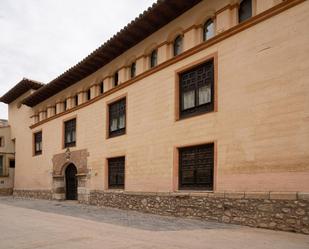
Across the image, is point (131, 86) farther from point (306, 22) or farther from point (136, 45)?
point (306, 22)

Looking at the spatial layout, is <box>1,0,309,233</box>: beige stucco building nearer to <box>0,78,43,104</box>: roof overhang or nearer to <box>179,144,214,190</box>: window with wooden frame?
<box>179,144,214,190</box>: window with wooden frame

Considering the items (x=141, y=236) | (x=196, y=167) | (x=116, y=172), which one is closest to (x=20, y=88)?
(x=116, y=172)

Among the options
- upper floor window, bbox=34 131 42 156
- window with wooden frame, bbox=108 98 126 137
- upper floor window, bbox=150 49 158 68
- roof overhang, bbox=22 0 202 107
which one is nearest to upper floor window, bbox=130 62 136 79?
roof overhang, bbox=22 0 202 107

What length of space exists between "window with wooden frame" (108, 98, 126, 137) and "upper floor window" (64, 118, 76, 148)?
3964 mm

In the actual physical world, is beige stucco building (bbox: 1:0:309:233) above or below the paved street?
above

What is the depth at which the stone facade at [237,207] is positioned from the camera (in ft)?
28.8

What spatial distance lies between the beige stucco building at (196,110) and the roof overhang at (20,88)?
7098mm

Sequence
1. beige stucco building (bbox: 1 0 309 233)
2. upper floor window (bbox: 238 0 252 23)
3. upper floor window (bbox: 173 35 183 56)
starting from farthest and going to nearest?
upper floor window (bbox: 173 35 183 56) → upper floor window (bbox: 238 0 252 23) → beige stucco building (bbox: 1 0 309 233)

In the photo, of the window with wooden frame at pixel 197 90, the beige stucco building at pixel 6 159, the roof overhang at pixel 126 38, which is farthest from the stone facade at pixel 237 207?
the beige stucco building at pixel 6 159

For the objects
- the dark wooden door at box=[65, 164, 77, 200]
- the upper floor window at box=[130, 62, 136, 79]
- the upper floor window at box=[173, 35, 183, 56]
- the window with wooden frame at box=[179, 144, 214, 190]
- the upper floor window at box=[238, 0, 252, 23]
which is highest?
the upper floor window at box=[238, 0, 252, 23]

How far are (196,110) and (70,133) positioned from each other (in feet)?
35.1

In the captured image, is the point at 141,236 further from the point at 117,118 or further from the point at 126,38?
the point at 126,38

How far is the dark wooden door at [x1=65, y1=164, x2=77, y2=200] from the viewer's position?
68.7ft

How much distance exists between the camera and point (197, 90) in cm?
1241
